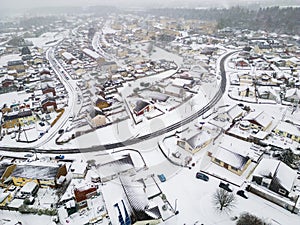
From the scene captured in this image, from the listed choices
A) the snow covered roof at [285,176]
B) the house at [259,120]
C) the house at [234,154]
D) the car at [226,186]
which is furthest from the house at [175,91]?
the snow covered roof at [285,176]

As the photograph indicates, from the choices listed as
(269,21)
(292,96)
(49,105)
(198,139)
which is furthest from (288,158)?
(269,21)

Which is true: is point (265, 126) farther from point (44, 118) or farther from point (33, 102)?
point (33, 102)

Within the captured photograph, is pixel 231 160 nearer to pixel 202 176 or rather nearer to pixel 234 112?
pixel 202 176

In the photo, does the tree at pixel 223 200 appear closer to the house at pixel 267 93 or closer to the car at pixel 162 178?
the car at pixel 162 178

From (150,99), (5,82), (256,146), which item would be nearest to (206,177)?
(256,146)

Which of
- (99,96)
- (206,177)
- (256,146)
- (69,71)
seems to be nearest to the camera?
(206,177)
